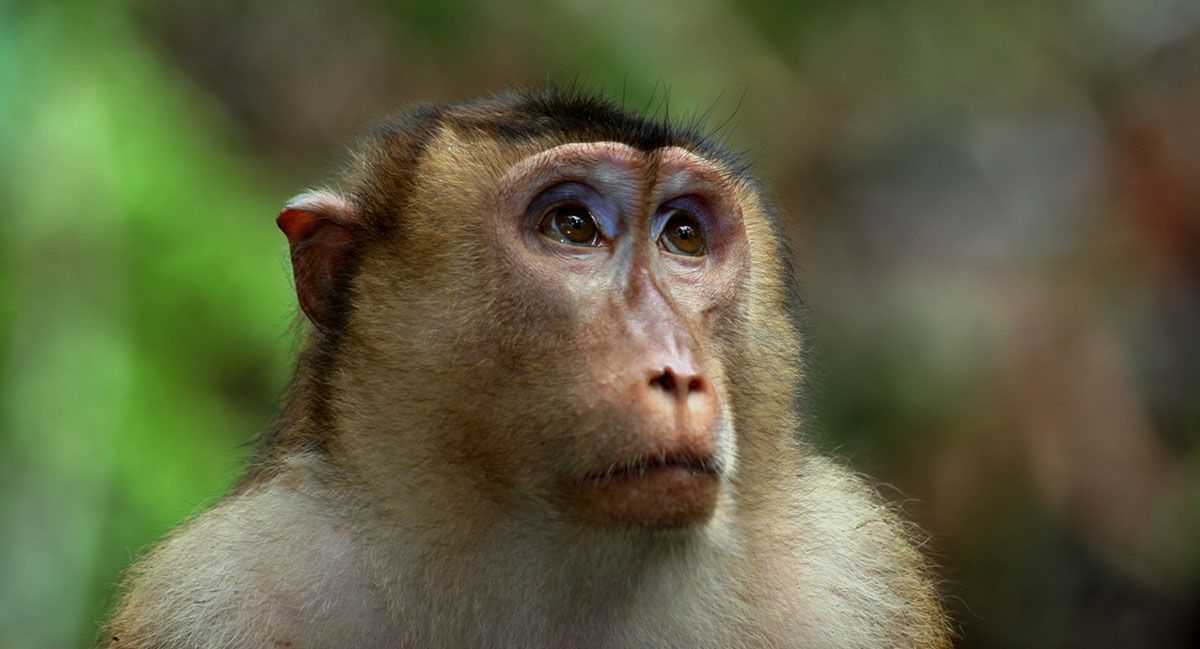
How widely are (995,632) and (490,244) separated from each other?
5245 mm

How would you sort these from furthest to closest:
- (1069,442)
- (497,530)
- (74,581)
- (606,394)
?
(1069,442) < (74,581) < (497,530) < (606,394)

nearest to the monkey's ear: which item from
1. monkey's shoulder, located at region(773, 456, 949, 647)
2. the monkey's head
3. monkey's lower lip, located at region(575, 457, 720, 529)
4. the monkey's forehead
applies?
the monkey's head

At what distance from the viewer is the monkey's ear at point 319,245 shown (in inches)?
138

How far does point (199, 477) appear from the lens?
5.66 meters

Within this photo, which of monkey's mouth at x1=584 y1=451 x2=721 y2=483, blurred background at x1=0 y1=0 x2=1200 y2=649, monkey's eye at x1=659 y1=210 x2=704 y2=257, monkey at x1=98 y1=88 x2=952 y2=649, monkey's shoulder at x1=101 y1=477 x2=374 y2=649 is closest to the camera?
monkey's mouth at x1=584 y1=451 x2=721 y2=483

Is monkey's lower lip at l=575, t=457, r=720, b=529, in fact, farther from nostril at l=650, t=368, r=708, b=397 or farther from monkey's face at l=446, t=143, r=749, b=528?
nostril at l=650, t=368, r=708, b=397

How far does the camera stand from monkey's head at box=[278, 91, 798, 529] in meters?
2.90

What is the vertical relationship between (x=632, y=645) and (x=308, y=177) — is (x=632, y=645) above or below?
below

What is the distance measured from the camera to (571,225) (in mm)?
3287

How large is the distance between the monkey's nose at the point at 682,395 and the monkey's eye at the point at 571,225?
0.52 m

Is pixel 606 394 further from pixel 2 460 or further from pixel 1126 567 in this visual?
pixel 1126 567

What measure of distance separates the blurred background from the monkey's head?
675 millimetres

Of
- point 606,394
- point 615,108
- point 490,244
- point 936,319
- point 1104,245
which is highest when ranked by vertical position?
point 1104,245

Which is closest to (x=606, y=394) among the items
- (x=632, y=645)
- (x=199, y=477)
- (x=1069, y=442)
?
(x=632, y=645)
